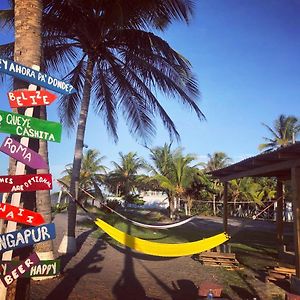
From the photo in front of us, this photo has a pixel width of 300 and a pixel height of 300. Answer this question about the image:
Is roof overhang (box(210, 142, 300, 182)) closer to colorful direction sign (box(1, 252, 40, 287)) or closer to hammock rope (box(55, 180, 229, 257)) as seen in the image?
hammock rope (box(55, 180, 229, 257))

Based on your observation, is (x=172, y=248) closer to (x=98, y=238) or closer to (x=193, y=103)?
(x=193, y=103)

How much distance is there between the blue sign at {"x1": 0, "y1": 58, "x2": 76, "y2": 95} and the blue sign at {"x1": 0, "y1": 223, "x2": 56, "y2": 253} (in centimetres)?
145

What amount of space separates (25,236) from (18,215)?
8.1 inches

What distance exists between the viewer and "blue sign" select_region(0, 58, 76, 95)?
11.2 ft

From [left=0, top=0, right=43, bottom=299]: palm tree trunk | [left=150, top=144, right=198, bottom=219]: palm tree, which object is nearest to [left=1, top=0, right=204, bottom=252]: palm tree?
[left=0, top=0, right=43, bottom=299]: palm tree trunk

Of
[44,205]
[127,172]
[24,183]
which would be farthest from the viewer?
[127,172]

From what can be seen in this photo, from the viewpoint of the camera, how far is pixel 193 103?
1102cm

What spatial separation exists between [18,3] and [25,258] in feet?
10.7

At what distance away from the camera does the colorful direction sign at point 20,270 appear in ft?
10.4

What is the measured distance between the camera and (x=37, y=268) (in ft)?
10.7

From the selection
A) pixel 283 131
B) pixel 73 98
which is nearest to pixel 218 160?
pixel 283 131

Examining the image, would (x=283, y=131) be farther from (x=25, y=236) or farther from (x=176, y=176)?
(x=25, y=236)

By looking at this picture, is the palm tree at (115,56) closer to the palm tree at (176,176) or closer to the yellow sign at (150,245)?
the yellow sign at (150,245)

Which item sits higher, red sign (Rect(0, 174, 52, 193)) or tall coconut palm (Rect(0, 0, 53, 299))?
tall coconut palm (Rect(0, 0, 53, 299))
